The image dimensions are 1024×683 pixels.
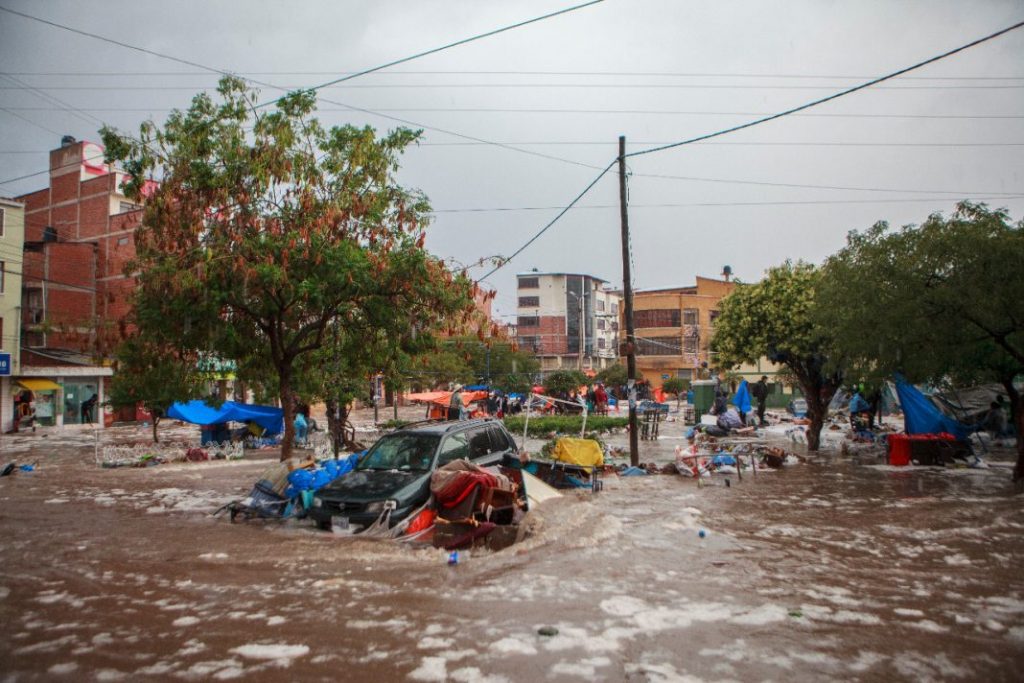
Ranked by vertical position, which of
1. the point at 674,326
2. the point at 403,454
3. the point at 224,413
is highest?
the point at 674,326

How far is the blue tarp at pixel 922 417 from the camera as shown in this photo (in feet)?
64.5

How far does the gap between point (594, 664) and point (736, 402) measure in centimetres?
2641

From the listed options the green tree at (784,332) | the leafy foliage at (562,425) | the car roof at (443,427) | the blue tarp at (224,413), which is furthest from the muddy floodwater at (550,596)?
the leafy foliage at (562,425)

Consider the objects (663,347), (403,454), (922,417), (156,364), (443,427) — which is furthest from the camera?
(663,347)

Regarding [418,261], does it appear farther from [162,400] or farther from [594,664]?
[162,400]

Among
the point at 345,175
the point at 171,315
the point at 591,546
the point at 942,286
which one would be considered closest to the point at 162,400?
the point at 171,315

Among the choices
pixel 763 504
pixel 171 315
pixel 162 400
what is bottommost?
pixel 763 504

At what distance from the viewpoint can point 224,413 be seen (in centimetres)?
2355

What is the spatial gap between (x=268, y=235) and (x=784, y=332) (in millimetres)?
14165

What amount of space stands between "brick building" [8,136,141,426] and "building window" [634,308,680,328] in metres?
50.0

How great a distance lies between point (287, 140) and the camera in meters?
12.4

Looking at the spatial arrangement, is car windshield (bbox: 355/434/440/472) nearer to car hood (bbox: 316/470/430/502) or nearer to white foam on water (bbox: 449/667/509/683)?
car hood (bbox: 316/470/430/502)

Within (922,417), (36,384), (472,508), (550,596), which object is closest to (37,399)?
(36,384)

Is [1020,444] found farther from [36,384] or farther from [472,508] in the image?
[36,384]
